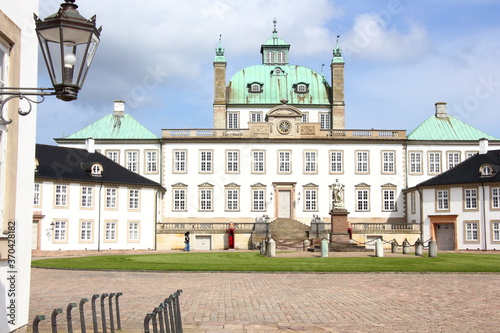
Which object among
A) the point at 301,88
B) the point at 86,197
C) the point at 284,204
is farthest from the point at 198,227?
the point at 301,88

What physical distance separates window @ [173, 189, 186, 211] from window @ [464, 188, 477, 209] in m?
23.3

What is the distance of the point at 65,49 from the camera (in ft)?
19.6

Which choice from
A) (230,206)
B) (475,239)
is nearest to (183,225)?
(230,206)

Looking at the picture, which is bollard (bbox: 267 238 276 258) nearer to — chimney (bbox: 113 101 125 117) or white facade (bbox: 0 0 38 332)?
white facade (bbox: 0 0 38 332)

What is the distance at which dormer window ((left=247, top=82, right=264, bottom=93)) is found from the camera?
64.9m

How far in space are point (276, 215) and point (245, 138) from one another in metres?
7.23

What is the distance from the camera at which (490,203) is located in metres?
48.8

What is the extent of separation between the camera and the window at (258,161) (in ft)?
185

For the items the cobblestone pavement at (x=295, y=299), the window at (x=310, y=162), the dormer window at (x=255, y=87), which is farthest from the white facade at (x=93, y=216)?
the cobblestone pavement at (x=295, y=299)

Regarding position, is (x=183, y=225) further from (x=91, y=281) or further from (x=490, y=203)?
(x=91, y=281)

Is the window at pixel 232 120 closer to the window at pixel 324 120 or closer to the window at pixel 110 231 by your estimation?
the window at pixel 324 120

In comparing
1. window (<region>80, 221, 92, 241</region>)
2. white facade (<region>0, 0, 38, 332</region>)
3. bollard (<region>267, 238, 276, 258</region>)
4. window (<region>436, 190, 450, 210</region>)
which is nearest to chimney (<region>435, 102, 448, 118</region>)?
window (<region>436, 190, 450, 210</region>)

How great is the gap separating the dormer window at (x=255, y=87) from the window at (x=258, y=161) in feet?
35.1

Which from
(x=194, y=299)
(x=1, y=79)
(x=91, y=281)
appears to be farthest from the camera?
(x=91, y=281)
